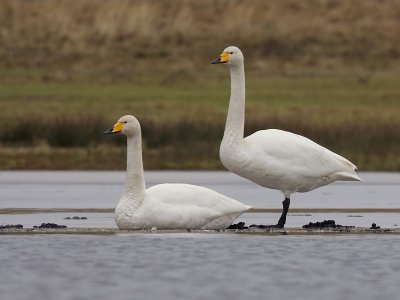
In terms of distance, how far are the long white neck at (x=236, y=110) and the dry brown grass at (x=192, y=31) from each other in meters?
25.6

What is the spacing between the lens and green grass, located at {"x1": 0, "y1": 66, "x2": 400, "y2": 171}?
83.3ft

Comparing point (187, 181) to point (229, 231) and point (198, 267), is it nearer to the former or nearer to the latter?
point (229, 231)

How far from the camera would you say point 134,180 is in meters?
14.9

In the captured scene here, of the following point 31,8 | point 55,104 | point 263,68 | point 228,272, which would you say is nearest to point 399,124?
point 55,104

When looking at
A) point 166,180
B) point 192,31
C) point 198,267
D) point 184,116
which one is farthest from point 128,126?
point 192,31

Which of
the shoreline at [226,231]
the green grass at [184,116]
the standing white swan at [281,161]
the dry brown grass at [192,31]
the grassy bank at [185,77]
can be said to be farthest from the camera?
the dry brown grass at [192,31]

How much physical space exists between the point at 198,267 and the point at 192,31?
3178 centimetres

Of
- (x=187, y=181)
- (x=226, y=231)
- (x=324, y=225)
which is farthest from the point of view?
(x=187, y=181)

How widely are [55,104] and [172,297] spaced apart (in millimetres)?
22854

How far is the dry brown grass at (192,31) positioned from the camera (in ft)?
140

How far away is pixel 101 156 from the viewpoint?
25469 millimetres

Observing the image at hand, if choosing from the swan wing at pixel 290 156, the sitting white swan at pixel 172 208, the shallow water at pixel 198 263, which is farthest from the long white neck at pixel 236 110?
the shallow water at pixel 198 263

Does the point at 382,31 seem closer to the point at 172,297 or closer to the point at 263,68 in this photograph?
the point at 263,68

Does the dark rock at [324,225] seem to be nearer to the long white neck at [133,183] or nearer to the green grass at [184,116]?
the long white neck at [133,183]
